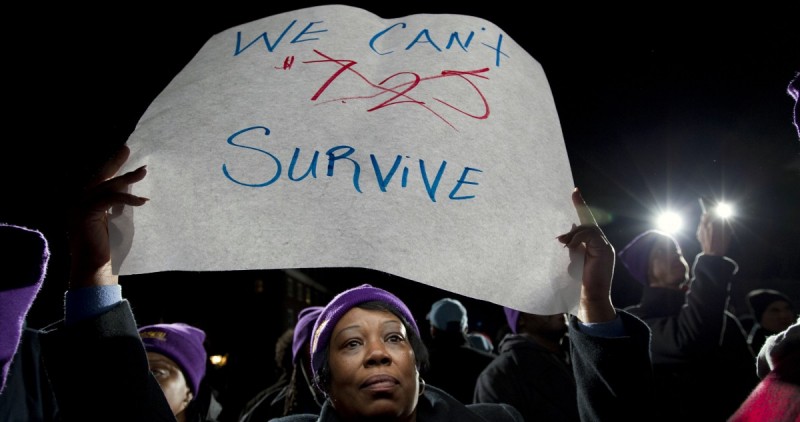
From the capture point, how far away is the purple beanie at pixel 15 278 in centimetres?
119

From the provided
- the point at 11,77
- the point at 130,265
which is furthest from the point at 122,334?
the point at 11,77

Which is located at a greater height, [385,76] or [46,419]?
[385,76]

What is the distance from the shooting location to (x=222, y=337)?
27.0m

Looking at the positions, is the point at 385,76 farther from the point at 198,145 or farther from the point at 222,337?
the point at 222,337

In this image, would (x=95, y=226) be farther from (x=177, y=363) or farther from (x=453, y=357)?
(x=453, y=357)

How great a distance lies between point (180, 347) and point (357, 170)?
5.15 ft

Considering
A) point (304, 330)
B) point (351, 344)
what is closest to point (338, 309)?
point (351, 344)

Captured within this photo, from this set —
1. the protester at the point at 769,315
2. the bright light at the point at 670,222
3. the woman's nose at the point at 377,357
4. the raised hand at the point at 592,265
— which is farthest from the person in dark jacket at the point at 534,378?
the bright light at the point at 670,222

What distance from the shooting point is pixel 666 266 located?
2736mm

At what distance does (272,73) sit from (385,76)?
1.05 ft

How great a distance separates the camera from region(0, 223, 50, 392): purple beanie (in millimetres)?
1188

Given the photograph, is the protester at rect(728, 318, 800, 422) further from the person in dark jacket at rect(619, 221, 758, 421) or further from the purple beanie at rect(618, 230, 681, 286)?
the purple beanie at rect(618, 230, 681, 286)

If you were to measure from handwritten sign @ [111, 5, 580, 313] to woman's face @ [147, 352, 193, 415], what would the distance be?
1.28 meters

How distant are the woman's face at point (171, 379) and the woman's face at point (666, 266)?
2530mm
